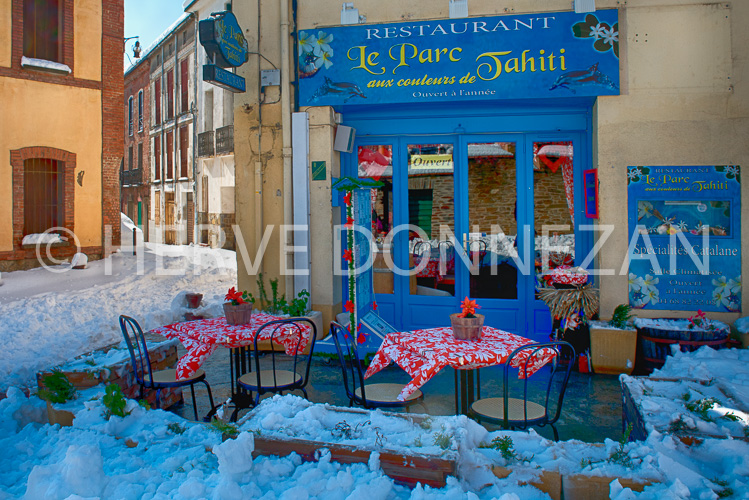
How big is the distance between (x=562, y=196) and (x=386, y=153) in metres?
2.28

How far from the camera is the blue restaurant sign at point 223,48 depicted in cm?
641

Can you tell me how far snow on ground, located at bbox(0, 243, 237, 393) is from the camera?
22.3 feet

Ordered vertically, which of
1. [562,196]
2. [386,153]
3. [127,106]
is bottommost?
[562,196]

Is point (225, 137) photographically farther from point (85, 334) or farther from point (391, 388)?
point (391, 388)

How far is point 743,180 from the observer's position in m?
6.21

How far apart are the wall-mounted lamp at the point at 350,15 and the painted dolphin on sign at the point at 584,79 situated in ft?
8.14

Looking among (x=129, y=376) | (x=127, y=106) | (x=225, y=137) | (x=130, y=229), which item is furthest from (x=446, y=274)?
(x=127, y=106)

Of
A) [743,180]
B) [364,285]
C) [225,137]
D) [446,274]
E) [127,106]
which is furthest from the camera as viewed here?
[127,106]

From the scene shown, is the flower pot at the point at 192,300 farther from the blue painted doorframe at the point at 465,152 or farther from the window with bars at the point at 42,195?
the window with bars at the point at 42,195

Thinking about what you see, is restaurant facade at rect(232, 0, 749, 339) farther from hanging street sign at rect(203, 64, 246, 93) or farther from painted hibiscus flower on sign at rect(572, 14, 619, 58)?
hanging street sign at rect(203, 64, 246, 93)

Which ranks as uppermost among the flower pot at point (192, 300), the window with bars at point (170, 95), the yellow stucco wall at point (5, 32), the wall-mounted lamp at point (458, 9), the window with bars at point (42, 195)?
the window with bars at point (170, 95)

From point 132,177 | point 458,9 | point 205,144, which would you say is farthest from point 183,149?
point 458,9

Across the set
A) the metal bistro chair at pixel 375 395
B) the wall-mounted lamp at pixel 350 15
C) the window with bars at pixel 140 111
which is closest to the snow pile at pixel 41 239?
the wall-mounted lamp at pixel 350 15

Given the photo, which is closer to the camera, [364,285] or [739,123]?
[739,123]
